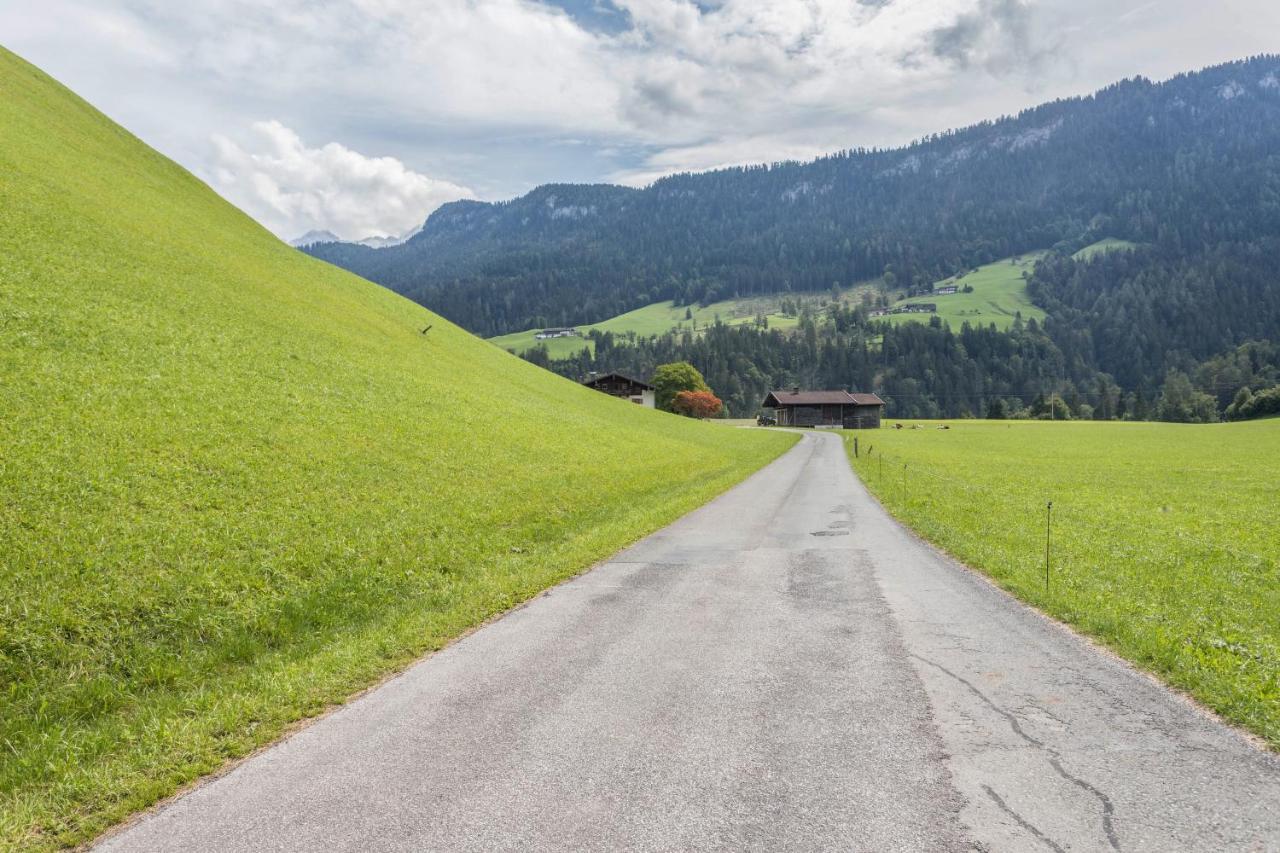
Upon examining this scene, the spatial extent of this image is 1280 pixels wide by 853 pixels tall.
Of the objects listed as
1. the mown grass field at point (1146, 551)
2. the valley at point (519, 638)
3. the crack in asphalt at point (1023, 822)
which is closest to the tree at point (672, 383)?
the mown grass field at point (1146, 551)

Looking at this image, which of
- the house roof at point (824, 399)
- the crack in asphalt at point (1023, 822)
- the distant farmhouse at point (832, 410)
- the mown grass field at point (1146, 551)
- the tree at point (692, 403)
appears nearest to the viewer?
the crack in asphalt at point (1023, 822)

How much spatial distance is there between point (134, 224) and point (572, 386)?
130 ft

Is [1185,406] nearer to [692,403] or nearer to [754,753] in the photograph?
[692,403]

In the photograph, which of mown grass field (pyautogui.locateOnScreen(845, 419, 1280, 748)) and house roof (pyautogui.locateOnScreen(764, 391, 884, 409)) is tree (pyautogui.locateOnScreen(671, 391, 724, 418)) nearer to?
house roof (pyautogui.locateOnScreen(764, 391, 884, 409))

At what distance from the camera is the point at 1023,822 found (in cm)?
550

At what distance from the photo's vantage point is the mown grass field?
934cm

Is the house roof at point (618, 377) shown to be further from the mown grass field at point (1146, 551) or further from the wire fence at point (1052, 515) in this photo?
the wire fence at point (1052, 515)

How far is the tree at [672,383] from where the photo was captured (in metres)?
155

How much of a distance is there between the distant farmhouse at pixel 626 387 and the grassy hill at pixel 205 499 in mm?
111038

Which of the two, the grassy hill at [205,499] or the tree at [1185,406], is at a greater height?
the tree at [1185,406]

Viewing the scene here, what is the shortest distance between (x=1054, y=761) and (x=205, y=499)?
54.8ft

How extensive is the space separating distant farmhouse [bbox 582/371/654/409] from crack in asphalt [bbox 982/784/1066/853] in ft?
486

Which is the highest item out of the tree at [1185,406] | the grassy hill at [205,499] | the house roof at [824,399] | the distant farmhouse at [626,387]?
the tree at [1185,406]

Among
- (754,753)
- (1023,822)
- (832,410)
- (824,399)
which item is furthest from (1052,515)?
(832,410)
